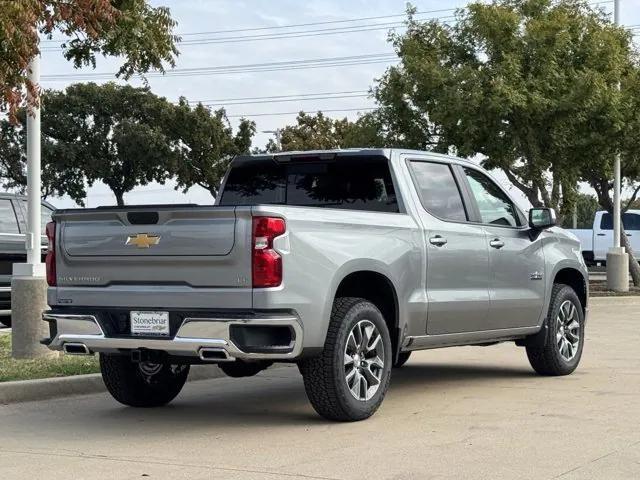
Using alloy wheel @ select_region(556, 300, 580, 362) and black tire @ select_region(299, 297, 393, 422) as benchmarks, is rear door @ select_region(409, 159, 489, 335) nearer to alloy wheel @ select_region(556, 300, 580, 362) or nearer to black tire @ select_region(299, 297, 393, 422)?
black tire @ select_region(299, 297, 393, 422)

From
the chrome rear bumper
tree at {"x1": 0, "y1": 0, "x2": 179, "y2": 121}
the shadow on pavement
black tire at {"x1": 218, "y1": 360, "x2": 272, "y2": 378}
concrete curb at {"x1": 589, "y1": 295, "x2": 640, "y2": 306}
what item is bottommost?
concrete curb at {"x1": 589, "y1": 295, "x2": 640, "y2": 306}

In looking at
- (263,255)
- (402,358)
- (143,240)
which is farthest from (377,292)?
(402,358)

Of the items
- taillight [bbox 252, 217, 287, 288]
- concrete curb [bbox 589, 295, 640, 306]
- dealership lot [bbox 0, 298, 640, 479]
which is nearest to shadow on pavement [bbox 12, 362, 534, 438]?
dealership lot [bbox 0, 298, 640, 479]

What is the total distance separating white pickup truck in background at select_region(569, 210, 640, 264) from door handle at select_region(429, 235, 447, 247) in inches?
1233

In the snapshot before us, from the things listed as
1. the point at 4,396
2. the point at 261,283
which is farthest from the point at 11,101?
the point at 261,283

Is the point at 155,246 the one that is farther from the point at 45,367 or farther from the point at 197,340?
the point at 45,367

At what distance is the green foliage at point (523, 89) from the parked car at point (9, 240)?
10.1 metres

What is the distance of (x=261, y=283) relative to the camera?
6965 millimetres

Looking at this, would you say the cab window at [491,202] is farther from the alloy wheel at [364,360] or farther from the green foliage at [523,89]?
the green foliage at [523,89]

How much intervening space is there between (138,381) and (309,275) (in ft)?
7.02

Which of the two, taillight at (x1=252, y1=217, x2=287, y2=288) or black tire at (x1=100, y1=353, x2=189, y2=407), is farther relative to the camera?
black tire at (x1=100, y1=353, x2=189, y2=407)

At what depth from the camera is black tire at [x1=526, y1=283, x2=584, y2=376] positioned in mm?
9977

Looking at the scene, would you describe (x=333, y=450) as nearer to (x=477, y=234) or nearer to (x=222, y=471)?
(x=222, y=471)

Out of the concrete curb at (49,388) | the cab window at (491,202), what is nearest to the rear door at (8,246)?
the concrete curb at (49,388)
